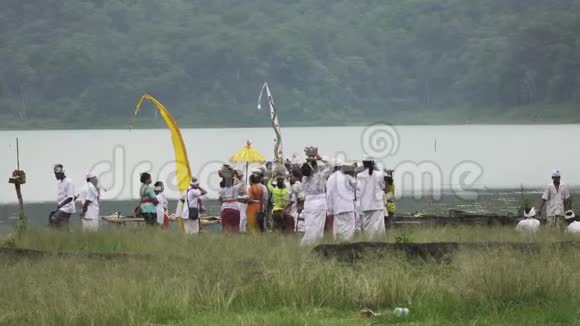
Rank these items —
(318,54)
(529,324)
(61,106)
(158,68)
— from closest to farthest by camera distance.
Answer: (529,324)
(61,106)
(158,68)
(318,54)

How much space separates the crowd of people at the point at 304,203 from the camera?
16.4m

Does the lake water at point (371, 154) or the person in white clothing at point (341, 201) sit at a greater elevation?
the lake water at point (371, 154)

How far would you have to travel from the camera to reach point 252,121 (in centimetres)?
15225

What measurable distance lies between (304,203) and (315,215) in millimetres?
493

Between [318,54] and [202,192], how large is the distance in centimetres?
15253

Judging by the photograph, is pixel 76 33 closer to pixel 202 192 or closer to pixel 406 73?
pixel 406 73

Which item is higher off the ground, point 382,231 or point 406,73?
point 406,73

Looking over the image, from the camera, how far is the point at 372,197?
1714cm

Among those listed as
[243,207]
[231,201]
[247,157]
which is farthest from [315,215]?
[247,157]

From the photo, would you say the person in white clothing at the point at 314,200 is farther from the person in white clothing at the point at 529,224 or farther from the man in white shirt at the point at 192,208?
the man in white shirt at the point at 192,208

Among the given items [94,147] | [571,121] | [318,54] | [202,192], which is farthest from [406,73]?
[202,192]

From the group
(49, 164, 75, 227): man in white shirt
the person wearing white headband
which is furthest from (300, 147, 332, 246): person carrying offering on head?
the person wearing white headband

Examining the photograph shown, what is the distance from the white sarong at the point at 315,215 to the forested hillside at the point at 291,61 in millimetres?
130829

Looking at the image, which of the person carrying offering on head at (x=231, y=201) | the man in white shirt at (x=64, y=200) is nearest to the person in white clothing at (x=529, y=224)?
the person carrying offering on head at (x=231, y=201)
